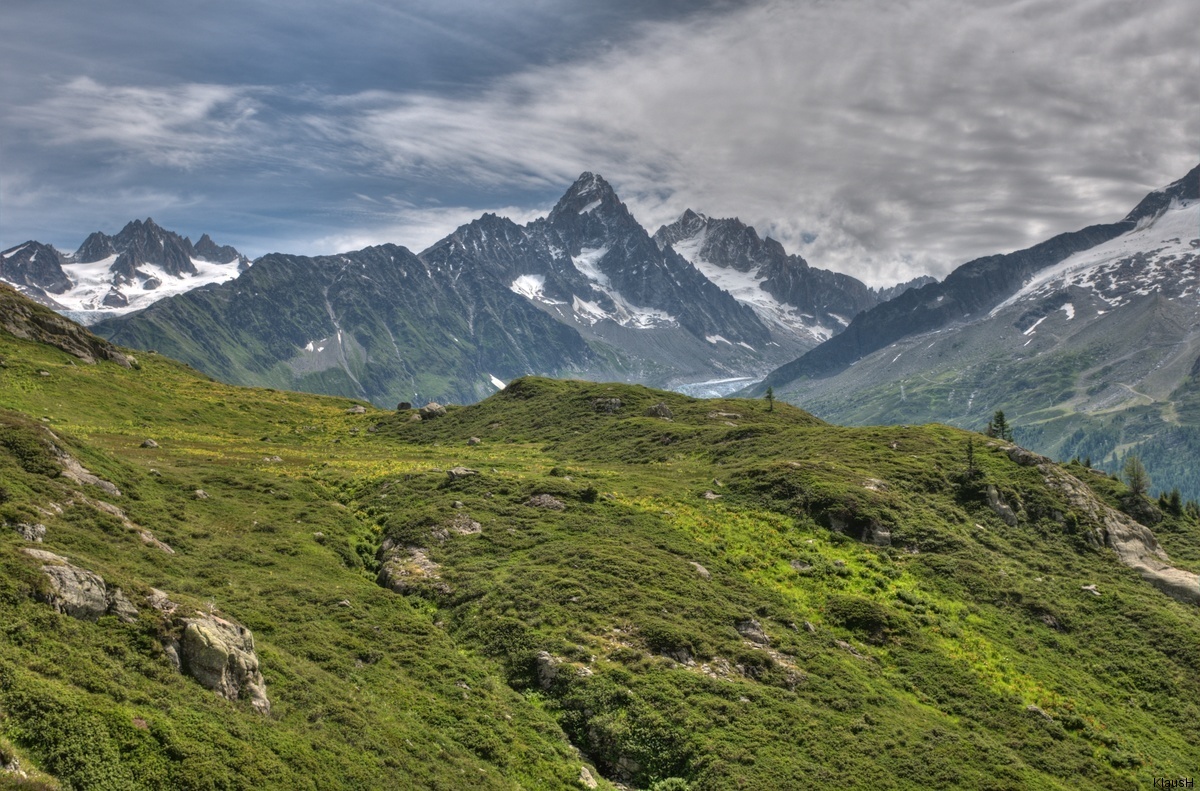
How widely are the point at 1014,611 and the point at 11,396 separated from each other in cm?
11160

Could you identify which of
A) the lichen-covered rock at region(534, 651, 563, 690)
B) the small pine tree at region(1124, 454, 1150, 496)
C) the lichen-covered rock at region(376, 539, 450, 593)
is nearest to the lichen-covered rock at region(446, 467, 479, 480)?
the lichen-covered rock at region(376, 539, 450, 593)

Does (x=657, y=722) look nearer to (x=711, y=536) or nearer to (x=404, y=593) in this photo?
(x=404, y=593)

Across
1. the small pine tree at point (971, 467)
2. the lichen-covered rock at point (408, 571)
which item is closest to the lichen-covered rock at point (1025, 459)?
the small pine tree at point (971, 467)

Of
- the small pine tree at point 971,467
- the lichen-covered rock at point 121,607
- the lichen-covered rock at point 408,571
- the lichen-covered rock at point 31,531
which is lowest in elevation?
the lichen-covered rock at point 408,571

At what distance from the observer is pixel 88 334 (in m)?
127

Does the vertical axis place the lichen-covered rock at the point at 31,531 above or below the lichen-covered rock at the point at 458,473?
above

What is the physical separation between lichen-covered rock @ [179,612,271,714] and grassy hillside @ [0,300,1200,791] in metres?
0.77

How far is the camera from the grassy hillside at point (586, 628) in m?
23.9

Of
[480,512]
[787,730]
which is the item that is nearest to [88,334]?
[480,512]

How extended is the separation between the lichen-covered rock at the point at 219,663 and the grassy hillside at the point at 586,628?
0.77 metres

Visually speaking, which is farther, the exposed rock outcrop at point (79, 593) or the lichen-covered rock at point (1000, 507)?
the lichen-covered rock at point (1000, 507)

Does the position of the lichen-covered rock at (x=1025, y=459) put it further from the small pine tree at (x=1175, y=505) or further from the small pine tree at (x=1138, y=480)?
the small pine tree at (x=1175, y=505)

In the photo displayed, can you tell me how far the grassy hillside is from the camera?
23.9m

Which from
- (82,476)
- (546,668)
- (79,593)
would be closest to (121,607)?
(79,593)
